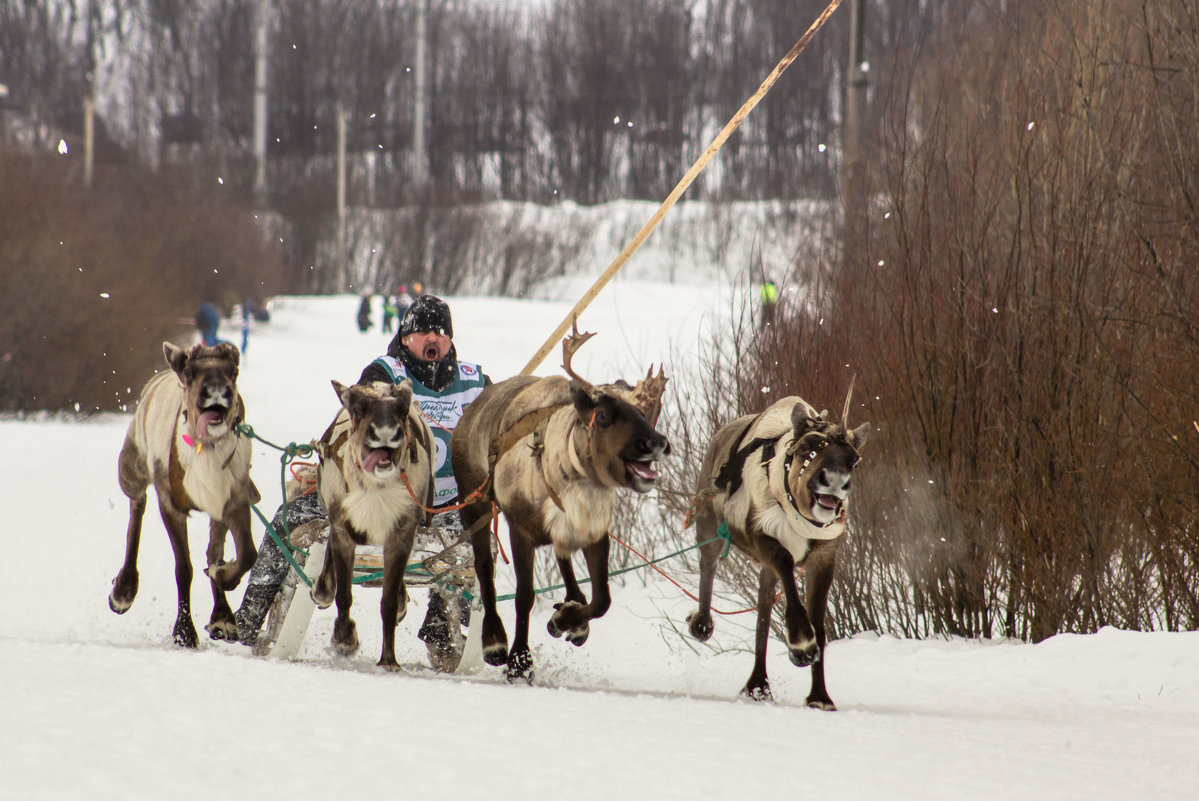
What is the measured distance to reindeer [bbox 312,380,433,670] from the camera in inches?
179

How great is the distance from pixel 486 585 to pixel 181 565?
1235 millimetres

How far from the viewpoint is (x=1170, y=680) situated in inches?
224

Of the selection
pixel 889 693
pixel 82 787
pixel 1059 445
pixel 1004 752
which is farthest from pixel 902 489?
pixel 82 787

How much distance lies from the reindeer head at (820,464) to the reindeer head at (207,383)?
6.71 feet

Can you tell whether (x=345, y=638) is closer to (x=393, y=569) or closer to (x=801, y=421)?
(x=393, y=569)

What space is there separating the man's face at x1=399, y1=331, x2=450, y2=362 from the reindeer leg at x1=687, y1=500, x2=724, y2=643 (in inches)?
59.9

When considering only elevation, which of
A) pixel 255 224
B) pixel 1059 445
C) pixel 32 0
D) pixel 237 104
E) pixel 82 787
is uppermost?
pixel 32 0

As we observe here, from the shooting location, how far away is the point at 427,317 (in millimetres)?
5809

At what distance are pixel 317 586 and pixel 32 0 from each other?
49157 millimetres

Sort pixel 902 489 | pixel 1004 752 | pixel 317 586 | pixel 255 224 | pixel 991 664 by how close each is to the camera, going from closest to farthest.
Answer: pixel 1004 752, pixel 317 586, pixel 991 664, pixel 902 489, pixel 255 224

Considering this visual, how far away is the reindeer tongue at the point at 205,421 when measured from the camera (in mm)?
4707

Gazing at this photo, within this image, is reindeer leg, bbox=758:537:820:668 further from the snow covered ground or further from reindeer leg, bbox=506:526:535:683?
reindeer leg, bbox=506:526:535:683

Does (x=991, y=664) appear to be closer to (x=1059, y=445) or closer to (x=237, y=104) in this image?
(x=1059, y=445)

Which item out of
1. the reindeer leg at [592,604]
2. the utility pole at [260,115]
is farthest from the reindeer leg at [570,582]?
the utility pole at [260,115]
